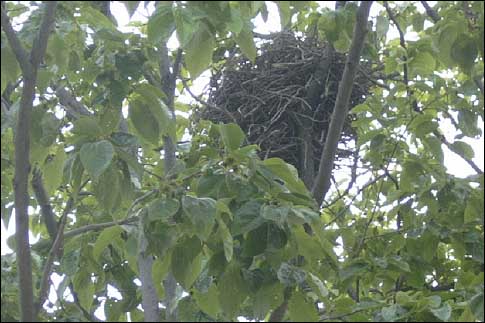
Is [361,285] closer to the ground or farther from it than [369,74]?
closer to the ground

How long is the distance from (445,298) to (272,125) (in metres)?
2.20

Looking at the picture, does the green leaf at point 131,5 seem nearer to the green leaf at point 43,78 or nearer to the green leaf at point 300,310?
the green leaf at point 43,78

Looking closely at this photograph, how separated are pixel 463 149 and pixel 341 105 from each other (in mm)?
642

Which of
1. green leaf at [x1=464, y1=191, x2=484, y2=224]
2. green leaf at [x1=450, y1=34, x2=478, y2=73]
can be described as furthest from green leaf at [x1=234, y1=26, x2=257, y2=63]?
green leaf at [x1=464, y1=191, x2=484, y2=224]

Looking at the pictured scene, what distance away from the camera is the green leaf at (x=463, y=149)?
12.4ft

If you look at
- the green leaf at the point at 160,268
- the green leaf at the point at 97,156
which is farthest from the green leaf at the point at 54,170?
the green leaf at the point at 160,268

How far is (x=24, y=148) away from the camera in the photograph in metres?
2.62

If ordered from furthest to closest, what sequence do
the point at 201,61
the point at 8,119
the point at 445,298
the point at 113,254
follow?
the point at 113,254, the point at 445,298, the point at 201,61, the point at 8,119

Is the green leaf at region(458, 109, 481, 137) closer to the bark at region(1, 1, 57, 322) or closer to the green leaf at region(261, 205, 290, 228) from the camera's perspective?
the green leaf at region(261, 205, 290, 228)

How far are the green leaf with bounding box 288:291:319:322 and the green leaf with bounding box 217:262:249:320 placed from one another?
0.14 metres

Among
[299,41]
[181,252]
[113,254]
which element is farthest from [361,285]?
[299,41]

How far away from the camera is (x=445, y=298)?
324cm

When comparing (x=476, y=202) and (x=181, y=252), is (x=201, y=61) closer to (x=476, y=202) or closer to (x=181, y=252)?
(x=181, y=252)

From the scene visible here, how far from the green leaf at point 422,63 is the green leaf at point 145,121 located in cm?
119
